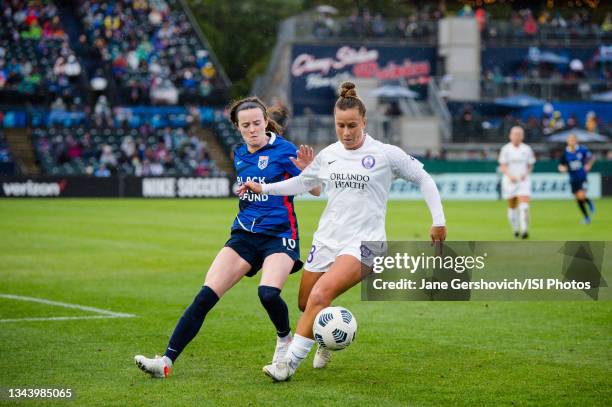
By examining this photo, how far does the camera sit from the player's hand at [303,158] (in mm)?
8398

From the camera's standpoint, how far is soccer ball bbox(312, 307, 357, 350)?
7875 mm

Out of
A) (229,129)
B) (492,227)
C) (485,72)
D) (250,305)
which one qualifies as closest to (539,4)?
(485,72)

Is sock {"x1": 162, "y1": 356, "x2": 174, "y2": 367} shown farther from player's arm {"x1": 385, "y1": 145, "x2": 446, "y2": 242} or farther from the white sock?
player's arm {"x1": 385, "y1": 145, "x2": 446, "y2": 242}

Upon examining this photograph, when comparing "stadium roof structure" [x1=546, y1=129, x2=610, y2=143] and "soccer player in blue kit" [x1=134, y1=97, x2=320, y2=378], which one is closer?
"soccer player in blue kit" [x1=134, y1=97, x2=320, y2=378]

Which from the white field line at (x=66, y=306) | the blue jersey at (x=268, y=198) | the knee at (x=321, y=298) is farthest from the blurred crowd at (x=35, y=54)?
the knee at (x=321, y=298)

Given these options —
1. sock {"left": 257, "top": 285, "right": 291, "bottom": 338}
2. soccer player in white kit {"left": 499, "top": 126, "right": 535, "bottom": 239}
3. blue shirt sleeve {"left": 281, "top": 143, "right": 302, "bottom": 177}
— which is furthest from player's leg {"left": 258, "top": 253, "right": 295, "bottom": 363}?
soccer player in white kit {"left": 499, "top": 126, "right": 535, "bottom": 239}

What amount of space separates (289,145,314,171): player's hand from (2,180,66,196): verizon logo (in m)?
33.6

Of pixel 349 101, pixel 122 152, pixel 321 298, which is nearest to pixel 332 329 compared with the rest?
pixel 321 298

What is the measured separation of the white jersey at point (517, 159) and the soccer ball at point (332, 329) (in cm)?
1587

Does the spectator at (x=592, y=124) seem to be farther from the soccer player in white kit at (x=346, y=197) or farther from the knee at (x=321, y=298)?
the knee at (x=321, y=298)

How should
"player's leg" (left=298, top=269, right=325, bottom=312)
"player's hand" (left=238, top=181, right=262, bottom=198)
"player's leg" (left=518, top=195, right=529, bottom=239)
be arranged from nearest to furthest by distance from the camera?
"player's hand" (left=238, top=181, right=262, bottom=198)
"player's leg" (left=298, top=269, right=325, bottom=312)
"player's leg" (left=518, top=195, right=529, bottom=239)

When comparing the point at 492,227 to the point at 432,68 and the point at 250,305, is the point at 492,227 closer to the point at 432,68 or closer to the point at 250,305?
the point at 250,305

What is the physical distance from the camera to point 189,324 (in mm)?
8133

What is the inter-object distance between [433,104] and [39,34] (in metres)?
20.0
